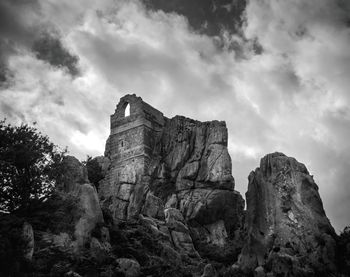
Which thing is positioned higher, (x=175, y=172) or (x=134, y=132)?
(x=134, y=132)

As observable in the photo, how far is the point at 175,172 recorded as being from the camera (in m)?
51.4

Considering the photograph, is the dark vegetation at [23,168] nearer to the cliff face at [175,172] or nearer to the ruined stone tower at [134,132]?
the cliff face at [175,172]

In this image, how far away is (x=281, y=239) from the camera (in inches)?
1013

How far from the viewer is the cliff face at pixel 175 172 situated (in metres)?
45.5

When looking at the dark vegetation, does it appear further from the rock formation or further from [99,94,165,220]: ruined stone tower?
[99,94,165,220]: ruined stone tower

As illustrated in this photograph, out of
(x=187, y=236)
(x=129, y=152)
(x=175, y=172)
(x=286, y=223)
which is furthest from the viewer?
(x=129, y=152)

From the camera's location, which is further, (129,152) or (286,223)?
(129,152)

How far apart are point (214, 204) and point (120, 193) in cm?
1066

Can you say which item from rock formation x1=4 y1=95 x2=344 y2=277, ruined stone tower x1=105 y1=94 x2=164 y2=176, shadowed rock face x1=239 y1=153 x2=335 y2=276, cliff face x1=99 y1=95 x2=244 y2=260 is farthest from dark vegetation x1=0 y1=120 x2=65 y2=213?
ruined stone tower x1=105 y1=94 x2=164 y2=176

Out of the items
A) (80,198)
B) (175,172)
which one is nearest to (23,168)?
(80,198)

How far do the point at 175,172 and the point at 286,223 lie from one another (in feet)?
84.7

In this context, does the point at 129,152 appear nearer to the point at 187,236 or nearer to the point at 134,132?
the point at 134,132

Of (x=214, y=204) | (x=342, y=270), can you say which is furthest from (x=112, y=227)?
(x=214, y=204)

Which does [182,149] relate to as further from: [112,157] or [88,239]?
[88,239]
